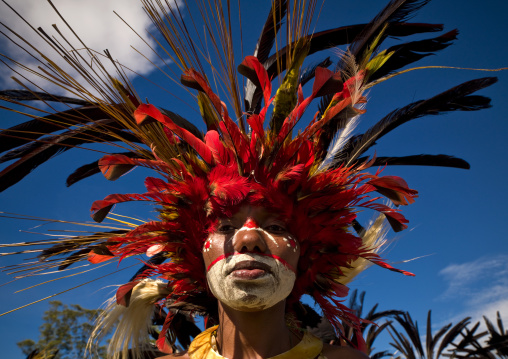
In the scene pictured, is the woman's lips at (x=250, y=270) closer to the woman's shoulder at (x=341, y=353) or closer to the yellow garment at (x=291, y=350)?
the yellow garment at (x=291, y=350)

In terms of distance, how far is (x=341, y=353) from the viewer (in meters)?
2.46

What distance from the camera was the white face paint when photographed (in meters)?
2.17

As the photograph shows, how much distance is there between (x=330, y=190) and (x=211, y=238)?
0.73 meters

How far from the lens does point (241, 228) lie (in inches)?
92.0

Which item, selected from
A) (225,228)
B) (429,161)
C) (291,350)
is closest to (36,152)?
(225,228)

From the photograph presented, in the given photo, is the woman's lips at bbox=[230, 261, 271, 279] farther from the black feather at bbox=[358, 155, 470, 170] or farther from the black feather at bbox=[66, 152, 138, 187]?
the black feather at bbox=[66, 152, 138, 187]

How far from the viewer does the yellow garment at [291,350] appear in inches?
93.0

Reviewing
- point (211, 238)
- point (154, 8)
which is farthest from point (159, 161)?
point (154, 8)

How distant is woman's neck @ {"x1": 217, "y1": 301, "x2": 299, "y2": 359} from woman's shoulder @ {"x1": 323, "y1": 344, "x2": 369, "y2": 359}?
0.21 meters

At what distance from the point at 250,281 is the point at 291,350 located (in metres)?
0.51

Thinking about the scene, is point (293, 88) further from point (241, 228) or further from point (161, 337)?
point (161, 337)

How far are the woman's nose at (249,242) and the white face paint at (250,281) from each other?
1.2 inches

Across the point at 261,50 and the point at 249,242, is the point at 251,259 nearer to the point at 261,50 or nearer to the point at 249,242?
the point at 249,242

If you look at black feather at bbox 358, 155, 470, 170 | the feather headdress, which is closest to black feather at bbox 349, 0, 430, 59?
the feather headdress
